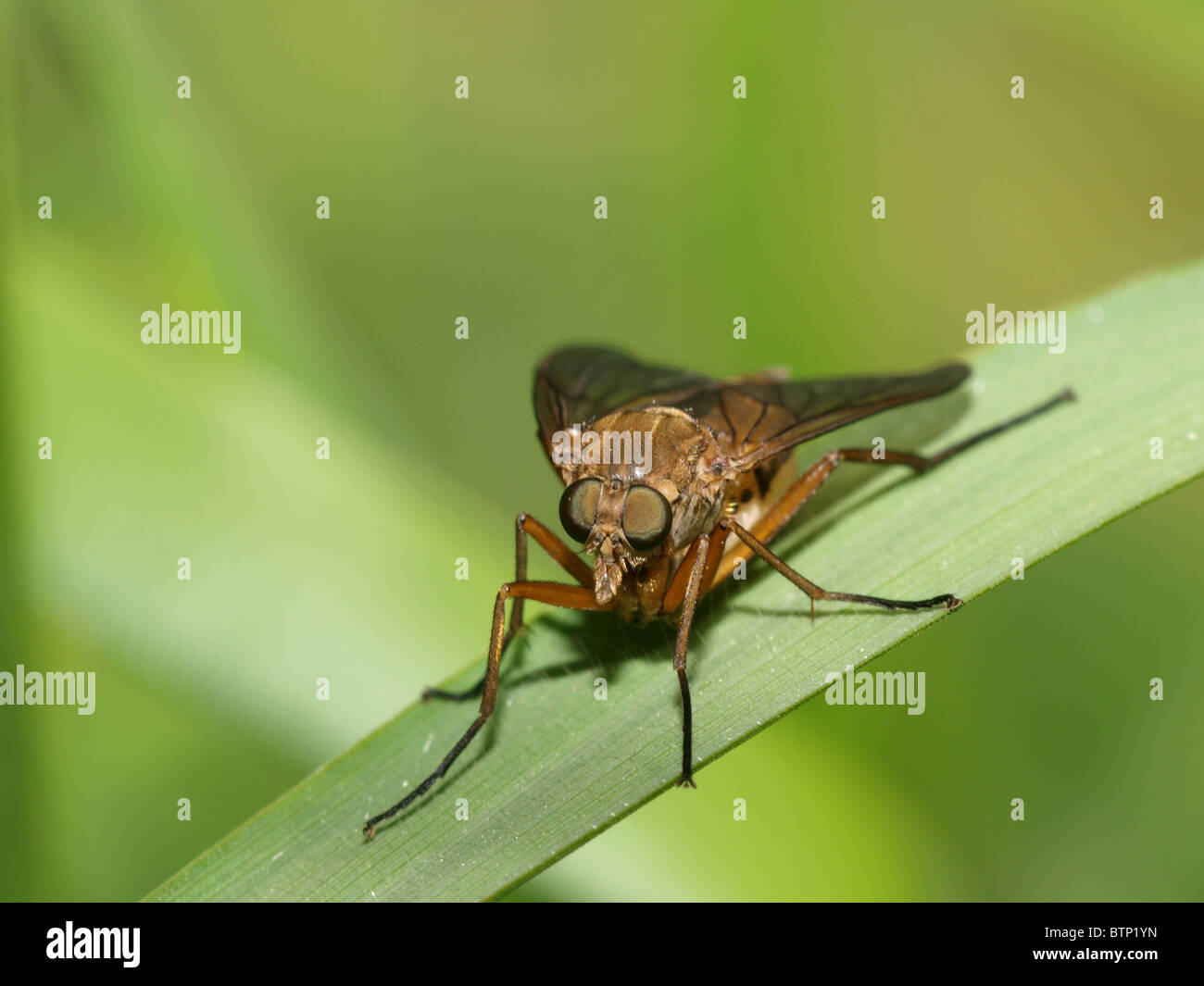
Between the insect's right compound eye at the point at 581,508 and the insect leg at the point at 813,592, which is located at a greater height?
the insect's right compound eye at the point at 581,508

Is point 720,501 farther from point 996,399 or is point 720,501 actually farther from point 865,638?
point 996,399

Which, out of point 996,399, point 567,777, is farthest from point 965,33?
point 567,777

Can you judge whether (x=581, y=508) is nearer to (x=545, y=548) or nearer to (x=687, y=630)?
(x=545, y=548)

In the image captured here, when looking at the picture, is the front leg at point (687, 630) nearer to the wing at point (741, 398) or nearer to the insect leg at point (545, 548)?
the insect leg at point (545, 548)

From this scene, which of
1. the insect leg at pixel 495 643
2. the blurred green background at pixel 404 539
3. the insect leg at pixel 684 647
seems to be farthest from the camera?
the blurred green background at pixel 404 539

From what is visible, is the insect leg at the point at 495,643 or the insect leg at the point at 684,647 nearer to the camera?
the insect leg at the point at 684,647

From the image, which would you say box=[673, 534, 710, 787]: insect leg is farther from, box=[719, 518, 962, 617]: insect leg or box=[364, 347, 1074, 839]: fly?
box=[719, 518, 962, 617]: insect leg

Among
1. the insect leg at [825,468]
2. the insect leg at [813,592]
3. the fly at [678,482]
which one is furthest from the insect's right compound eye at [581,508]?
the insect leg at [825,468]
